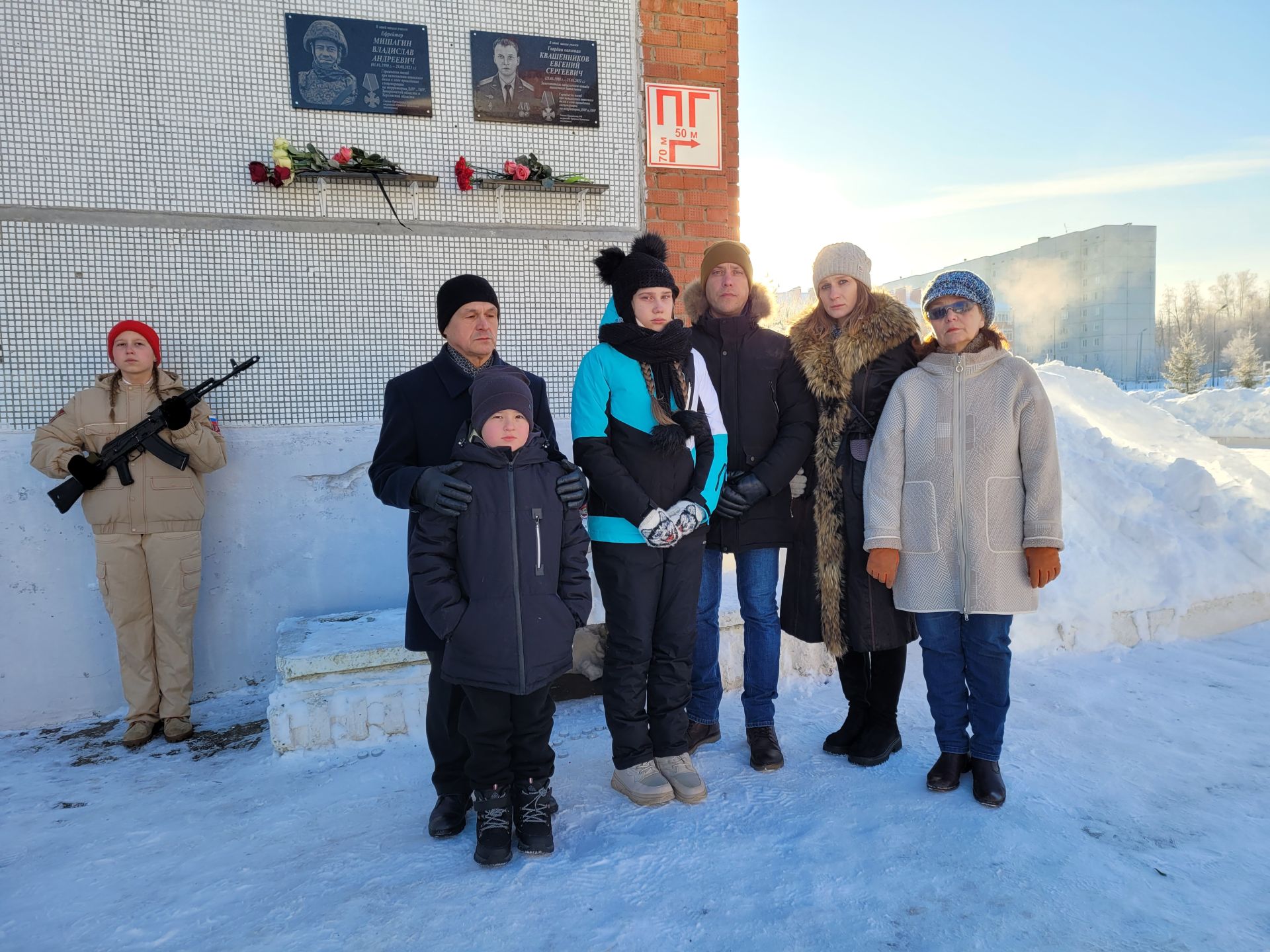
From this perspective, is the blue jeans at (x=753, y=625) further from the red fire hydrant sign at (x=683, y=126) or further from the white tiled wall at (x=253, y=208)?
the red fire hydrant sign at (x=683, y=126)

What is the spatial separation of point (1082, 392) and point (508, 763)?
23.2 feet

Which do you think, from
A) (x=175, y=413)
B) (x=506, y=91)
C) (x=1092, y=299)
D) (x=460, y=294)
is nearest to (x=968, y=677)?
(x=460, y=294)

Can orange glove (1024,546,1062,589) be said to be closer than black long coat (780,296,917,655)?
Yes

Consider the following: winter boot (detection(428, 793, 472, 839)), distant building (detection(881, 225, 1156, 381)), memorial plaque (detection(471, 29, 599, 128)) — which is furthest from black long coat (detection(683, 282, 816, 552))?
distant building (detection(881, 225, 1156, 381))

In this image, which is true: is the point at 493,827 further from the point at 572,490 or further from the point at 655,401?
the point at 655,401

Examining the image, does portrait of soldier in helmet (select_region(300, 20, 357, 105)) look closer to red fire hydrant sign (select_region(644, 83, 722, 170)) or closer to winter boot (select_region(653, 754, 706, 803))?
red fire hydrant sign (select_region(644, 83, 722, 170))

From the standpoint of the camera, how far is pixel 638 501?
2627mm

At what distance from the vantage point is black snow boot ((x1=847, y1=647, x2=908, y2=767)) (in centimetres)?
303

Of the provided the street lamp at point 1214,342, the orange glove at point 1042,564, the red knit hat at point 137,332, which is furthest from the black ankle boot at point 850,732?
the street lamp at point 1214,342

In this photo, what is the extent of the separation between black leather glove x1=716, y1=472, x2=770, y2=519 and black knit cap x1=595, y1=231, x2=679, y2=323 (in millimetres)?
729

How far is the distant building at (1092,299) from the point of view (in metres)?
59.7

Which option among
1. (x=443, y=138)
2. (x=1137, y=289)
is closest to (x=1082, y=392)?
(x=443, y=138)

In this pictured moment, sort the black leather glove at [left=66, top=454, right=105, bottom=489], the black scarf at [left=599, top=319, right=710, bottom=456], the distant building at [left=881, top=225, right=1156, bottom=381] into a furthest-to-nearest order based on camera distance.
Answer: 1. the distant building at [left=881, top=225, right=1156, bottom=381]
2. the black leather glove at [left=66, top=454, right=105, bottom=489]
3. the black scarf at [left=599, top=319, right=710, bottom=456]

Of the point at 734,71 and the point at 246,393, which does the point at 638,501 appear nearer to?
the point at 246,393
